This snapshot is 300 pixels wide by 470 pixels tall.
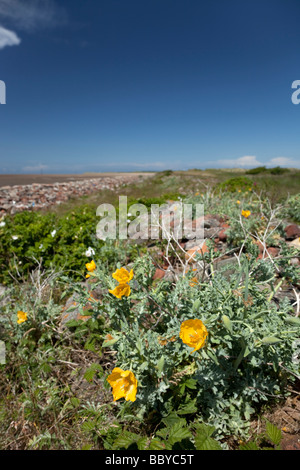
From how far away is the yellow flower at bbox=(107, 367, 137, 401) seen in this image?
1140 mm

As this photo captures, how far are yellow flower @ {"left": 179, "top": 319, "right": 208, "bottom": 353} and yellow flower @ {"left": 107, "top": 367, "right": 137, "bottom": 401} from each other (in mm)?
312

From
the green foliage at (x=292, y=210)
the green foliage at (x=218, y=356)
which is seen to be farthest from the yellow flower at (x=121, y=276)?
the green foliage at (x=292, y=210)

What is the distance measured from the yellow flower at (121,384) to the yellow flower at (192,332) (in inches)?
12.3

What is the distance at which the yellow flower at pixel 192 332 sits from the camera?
3.48 feet

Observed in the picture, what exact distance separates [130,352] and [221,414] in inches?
22.4

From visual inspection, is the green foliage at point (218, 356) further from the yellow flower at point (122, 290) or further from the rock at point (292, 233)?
the rock at point (292, 233)

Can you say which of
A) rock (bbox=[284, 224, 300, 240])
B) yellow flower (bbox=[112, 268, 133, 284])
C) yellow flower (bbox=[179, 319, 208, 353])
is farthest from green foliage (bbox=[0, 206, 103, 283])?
rock (bbox=[284, 224, 300, 240])

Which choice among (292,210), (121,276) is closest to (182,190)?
(292,210)

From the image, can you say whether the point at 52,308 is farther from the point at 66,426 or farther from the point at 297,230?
the point at 297,230

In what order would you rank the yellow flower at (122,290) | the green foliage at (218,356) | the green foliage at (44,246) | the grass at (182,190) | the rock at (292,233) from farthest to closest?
the grass at (182,190) → the green foliage at (44,246) → the rock at (292,233) → the yellow flower at (122,290) → the green foliage at (218,356)

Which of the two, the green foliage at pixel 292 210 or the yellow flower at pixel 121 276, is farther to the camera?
the green foliage at pixel 292 210

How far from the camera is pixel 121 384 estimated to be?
3.81ft
